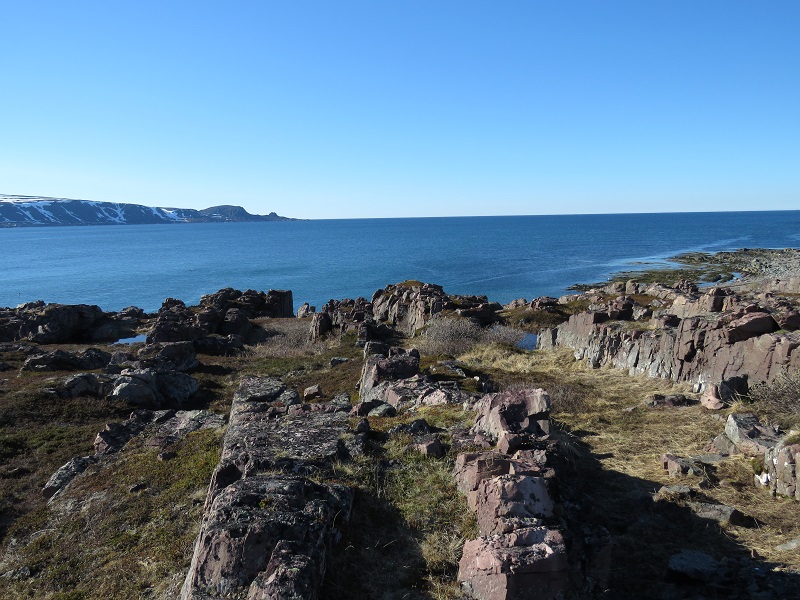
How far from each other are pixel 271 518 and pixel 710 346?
19.6 m

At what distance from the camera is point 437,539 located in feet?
30.2

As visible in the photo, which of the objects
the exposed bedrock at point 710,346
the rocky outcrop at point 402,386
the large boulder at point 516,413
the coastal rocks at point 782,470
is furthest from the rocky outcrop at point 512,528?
the exposed bedrock at point 710,346

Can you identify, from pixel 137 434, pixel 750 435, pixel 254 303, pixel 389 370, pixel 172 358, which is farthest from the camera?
pixel 254 303

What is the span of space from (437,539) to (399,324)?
47782mm

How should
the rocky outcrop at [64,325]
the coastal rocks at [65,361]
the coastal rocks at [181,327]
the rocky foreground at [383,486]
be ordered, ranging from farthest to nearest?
the rocky outcrop at [64,325] < the coastal rocks at [181,327] < the coastal rocks at [65,361] < the rocky foreground at [383,486]

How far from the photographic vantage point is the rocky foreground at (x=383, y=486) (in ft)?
26.5

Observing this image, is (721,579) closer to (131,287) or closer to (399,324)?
(399,324)

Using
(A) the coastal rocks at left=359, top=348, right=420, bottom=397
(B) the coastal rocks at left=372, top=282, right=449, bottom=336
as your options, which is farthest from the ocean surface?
(A) the coastal rocks at left=359, top=348, right=420, bottom=397

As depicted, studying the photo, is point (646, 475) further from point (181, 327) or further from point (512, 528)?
point (181, 327)

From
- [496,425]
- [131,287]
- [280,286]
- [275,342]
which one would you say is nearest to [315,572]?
[496,425]

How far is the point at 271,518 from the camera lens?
8.42 metres

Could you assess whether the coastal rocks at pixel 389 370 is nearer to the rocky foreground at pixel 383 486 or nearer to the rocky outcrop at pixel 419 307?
the rocky foreground at pixel 383 486

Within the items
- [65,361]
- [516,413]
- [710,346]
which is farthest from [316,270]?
[516,413]

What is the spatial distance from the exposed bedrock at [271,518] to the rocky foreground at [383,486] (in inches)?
1.3
